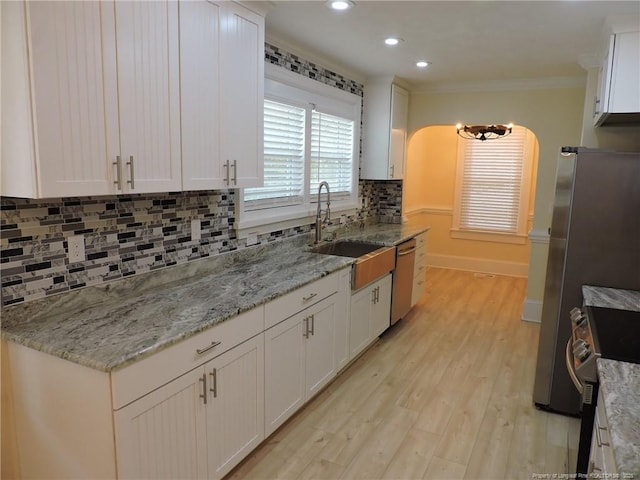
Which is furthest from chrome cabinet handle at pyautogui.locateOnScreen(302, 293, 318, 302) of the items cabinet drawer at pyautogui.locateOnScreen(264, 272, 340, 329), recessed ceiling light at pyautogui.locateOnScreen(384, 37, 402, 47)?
recessed ceiling light at pyautogui.locateOnScreen(384, 37, 402, 47)

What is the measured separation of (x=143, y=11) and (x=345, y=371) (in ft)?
8.64

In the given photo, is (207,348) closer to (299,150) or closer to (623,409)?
(623,409)

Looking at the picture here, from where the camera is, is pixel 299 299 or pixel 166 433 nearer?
pixel 166 433

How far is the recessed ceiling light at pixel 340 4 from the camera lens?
2518mm

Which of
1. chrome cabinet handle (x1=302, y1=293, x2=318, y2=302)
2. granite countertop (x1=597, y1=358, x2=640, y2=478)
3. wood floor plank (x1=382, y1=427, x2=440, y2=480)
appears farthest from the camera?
chrome cabinet handle (x1=302, y1=293, x2=318, y2=302)

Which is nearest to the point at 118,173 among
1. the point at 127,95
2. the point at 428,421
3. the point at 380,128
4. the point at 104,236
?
the point at 127,95

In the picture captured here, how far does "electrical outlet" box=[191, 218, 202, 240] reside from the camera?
8.66ft

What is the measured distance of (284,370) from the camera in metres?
2.46

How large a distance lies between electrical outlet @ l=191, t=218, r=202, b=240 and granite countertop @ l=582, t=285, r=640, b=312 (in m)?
2.16

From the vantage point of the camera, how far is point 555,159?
4.46 m

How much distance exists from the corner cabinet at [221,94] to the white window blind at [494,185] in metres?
4.74

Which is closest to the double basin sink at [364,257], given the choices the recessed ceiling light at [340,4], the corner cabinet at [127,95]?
the corner cabinet at [127,95]

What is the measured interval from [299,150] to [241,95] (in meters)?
1.21

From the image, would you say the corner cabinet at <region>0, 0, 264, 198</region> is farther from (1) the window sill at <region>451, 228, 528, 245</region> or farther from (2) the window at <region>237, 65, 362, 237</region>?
(1) the window sill at <region>451, 228, 528, 245</region>
